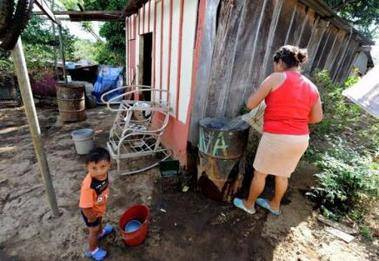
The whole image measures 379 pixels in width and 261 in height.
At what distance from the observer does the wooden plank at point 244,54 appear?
3.06m

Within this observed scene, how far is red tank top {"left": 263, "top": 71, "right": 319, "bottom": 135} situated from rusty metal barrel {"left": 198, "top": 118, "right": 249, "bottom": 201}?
0.49 meters

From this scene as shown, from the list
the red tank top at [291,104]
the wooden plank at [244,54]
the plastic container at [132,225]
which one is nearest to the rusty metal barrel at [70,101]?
the wooden plank at [244,54]

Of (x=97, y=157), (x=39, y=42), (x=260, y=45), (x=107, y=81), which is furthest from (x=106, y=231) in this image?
(x=39, y=42)

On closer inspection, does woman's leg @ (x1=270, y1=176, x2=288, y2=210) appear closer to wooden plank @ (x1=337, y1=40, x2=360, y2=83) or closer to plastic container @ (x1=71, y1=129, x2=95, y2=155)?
plastic container @ (x1=71, y1=129, x2=95, y2=155)

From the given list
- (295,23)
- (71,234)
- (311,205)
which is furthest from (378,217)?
(71,234)

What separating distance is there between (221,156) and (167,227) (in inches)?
38.1

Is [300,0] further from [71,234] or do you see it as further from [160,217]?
[71,234]

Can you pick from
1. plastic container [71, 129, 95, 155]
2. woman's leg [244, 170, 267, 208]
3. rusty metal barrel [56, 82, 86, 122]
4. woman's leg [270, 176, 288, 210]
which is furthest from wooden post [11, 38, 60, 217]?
rusty metal barrel [56, 82, 86, 122]

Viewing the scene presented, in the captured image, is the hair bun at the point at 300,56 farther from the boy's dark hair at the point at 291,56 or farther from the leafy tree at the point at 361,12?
the leafy tree at the point at 361,12

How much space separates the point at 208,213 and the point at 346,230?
1.49m

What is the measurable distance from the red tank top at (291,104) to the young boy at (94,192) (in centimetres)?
154

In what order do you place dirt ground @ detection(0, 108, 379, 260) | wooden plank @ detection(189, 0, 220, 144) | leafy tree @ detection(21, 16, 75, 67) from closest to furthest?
dirt ground @ detection(0, 108, 379, 260), wooden plank @ detection(189, 0, 220, 144), leafy tree @ detection(21, 16, 75, 67)

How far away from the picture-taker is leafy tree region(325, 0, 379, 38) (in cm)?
912

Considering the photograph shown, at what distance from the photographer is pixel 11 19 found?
1604 mm
